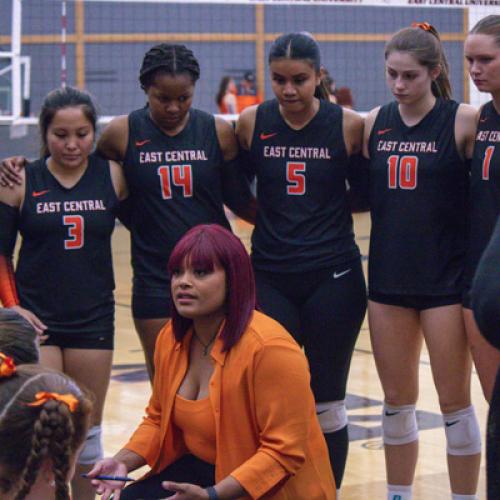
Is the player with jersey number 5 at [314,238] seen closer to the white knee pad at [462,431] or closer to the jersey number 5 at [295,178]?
the jersey number 5 at [295,178]

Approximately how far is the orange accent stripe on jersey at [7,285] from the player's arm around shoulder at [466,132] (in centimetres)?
167

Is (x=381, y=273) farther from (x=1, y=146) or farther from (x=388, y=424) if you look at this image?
(x=1, y=146)

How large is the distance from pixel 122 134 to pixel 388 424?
57.9 inches

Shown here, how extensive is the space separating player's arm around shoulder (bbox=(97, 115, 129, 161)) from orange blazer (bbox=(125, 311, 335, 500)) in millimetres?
1250

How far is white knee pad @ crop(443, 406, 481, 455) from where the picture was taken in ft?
13.3

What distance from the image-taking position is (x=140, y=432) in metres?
3.41

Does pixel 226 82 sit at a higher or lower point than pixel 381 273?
higher

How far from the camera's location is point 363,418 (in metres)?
5.84

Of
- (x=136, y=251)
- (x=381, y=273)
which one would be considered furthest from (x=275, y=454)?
(x=136, y=251)

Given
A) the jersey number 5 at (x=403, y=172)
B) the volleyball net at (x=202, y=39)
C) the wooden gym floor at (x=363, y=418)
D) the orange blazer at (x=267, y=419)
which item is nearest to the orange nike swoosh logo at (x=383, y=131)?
the jersey number 5 at (x=403, y=172)

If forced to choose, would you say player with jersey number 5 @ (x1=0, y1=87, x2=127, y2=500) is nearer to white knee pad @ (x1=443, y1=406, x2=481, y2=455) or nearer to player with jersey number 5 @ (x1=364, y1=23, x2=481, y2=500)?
player with jersey number 5 @ (x1=364, y1=23, x2=481, y2=500)

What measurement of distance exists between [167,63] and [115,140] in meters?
0.43

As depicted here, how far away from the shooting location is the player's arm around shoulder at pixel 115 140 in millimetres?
4312

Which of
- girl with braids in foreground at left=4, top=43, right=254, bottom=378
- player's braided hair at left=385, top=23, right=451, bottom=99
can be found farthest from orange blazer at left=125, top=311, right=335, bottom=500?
player's braided hair at left=385, top=23, right=451, bottom=99
